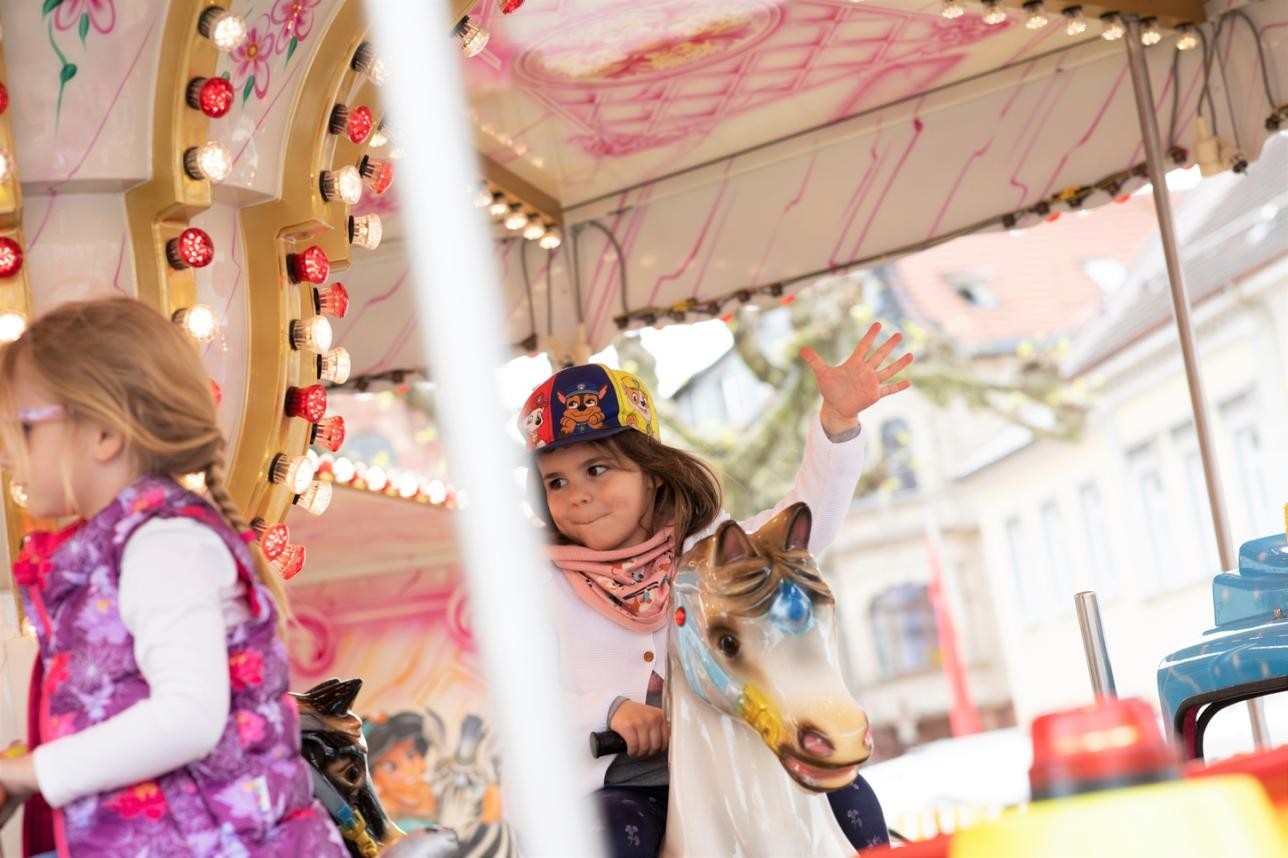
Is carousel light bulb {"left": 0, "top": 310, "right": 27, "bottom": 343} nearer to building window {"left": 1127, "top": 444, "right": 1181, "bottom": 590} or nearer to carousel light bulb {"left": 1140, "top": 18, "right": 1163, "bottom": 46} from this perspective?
carousel light bulb {"left": 1140, "top": 18, "right": 1163, "bottom": 46}

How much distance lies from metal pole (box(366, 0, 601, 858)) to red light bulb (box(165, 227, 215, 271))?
121 centimetres

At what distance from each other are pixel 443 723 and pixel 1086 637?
454 cm

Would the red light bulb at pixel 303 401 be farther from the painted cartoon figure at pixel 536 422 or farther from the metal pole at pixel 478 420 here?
the metal pole at pixel 478 420

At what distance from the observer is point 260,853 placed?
173cm

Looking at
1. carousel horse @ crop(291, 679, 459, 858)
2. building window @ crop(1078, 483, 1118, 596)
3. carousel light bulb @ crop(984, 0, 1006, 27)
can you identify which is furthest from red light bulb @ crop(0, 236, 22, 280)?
building window @ crop(1078, 483, 1118, 596)

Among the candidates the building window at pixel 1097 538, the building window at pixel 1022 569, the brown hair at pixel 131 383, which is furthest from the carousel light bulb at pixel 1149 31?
the building window at pixel 1022 569

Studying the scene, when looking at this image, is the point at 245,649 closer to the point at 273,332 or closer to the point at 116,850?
the point at 116,850

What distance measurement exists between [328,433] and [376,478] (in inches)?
135

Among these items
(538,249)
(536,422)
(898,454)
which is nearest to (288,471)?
(536,422)

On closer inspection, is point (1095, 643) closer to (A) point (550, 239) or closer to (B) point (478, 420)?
(B) point (478, 420)

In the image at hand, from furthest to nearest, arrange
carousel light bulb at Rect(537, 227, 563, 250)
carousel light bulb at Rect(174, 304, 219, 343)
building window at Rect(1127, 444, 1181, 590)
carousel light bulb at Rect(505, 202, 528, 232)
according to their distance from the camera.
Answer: building window at Rect(1127, 444, 1181, 590) < carousel light bulb at Rect(537, 227, 563, 250) < carousel light bulb at Rect(505, 202, 528, 232) < carousel light bulb at Rect(174, 304, 219, 343)

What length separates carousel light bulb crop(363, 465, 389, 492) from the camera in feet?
20.3

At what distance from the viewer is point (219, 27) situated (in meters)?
2.47

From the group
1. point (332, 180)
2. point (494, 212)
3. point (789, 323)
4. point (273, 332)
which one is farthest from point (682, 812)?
point (789, 323)
